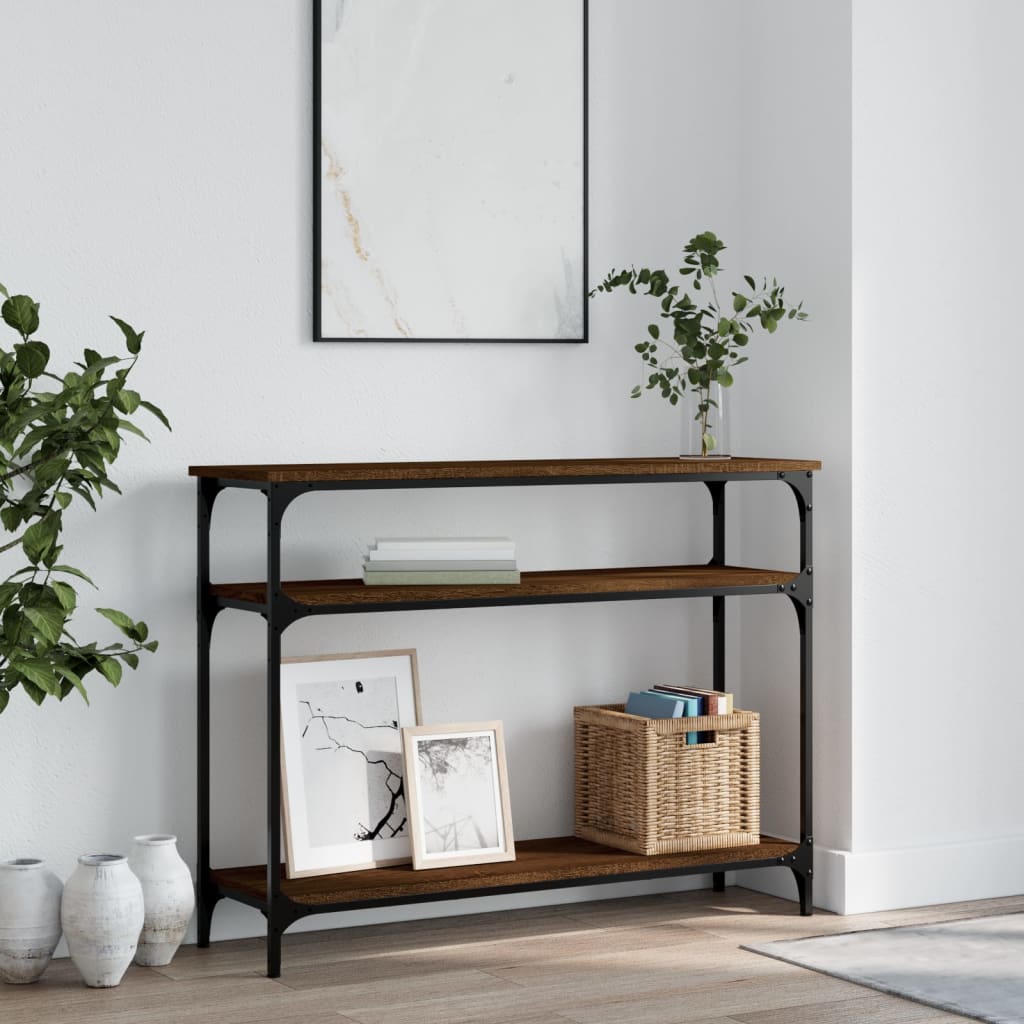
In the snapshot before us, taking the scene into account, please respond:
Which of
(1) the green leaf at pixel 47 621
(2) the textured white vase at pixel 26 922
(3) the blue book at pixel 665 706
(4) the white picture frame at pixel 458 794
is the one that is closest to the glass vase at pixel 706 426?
(3) the blue book at pixel 665 706

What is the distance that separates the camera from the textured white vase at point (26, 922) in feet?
10.2

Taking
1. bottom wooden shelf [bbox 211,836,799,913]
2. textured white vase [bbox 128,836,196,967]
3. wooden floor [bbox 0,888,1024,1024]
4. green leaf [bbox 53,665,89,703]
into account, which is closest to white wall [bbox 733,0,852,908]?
bottom wooden shelf [bbox 211,836,799,913]

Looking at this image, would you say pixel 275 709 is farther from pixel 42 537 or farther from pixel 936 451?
pixel 936 451

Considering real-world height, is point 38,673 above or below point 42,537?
below

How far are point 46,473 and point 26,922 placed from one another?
0.83m

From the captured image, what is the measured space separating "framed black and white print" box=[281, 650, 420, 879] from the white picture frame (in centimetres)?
5

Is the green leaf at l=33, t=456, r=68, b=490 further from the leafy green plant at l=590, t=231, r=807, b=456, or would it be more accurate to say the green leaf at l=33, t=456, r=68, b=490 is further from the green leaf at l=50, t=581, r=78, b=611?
the leafy green plant at l=590, t=231, r=807, b=456

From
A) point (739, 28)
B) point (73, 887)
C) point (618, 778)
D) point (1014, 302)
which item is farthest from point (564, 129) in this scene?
point (73, 887)

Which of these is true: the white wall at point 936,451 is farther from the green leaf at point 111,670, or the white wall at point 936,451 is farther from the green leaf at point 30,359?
the green leaf at point 30,359

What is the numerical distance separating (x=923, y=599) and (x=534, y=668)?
0.88m

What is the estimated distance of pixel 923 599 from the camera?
3.82 metres

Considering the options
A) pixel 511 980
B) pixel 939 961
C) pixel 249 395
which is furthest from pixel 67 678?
pixel 939 961

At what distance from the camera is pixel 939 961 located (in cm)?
330

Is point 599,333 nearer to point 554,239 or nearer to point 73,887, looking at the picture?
point 554,239
